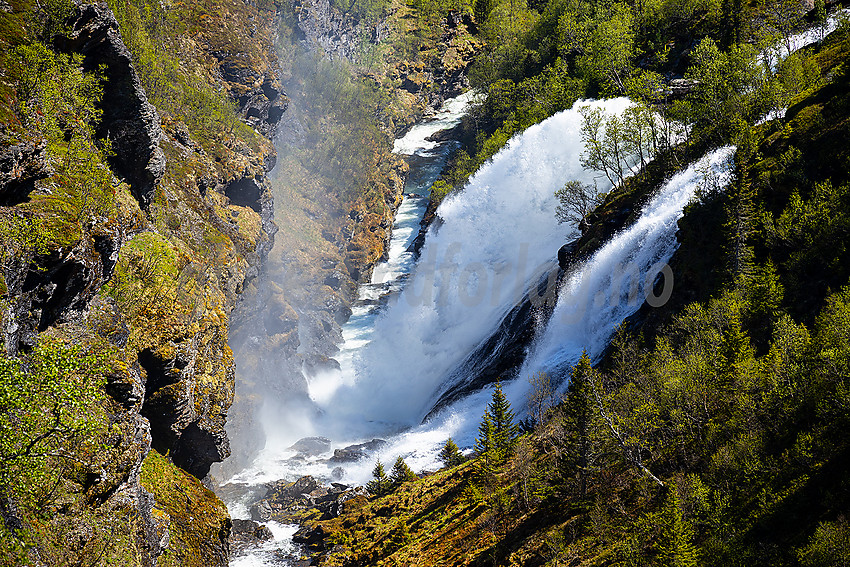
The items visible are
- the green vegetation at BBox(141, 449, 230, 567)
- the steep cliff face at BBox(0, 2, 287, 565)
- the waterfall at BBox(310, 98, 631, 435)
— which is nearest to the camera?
the steep cliff face at BBox(0, 2, 287, 565)

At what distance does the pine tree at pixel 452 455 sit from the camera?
133 ft

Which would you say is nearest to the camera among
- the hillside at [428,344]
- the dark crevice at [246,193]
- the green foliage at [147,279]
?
the hillside at [428,344]

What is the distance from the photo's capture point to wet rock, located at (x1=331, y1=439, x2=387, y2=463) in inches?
2010

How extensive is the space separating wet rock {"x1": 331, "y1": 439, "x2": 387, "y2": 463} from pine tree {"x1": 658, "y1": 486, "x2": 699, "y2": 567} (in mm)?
35899

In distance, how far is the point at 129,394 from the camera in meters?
24.9

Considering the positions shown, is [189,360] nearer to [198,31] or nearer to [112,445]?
[112,445]

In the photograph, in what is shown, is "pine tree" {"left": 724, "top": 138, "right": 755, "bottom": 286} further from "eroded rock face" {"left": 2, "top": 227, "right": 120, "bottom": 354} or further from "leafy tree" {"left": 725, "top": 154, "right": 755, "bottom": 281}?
"eroded rock face" {"left": 2, "top": 227, "right": 120, "bottom": 354}

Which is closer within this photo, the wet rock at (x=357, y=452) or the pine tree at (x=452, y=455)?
the pine tree at (x=452, y=455)

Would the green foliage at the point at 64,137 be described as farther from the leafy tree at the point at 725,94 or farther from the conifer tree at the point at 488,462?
the leafy tree at the point at 725,94

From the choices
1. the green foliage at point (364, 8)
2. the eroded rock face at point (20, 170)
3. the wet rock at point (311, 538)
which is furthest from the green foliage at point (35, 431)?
the green foliage at point (364, 8)

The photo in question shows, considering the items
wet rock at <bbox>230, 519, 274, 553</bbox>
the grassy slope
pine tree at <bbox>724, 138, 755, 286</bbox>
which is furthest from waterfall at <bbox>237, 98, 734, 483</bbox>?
wet rock at <bbox>230, 519, 274, 553</bbox>

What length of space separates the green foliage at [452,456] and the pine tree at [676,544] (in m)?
23.7

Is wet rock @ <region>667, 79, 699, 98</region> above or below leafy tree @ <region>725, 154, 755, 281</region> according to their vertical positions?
above

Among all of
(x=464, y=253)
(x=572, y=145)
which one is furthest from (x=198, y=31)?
(x=572, y=145)
